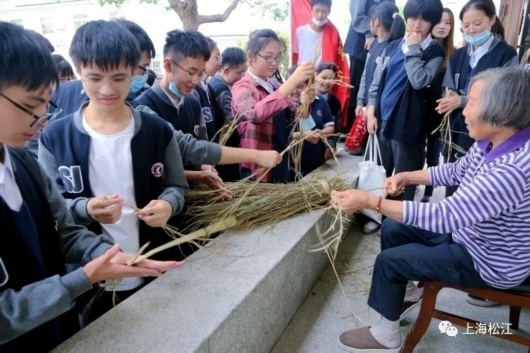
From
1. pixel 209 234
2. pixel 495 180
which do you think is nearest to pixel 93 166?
pixel 209 234

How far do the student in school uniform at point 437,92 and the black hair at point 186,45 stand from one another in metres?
1.55

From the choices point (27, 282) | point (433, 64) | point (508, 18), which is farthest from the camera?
point (508, 18)

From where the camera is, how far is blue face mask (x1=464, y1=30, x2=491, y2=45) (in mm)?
2221

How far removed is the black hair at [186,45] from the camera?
5.50 feet

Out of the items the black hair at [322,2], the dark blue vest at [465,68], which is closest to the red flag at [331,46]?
the black hair at [322,2]

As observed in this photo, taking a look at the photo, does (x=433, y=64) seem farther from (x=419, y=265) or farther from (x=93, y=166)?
(x=93, y=166)

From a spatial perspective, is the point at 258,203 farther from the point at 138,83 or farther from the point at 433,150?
the point at 433,150

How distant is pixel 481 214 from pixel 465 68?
1465mm

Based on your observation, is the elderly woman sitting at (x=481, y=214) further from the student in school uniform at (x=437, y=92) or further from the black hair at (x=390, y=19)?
the black hair at (x=390, y=19)

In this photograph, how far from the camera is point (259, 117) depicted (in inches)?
81.7

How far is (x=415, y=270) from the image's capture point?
1451 mm

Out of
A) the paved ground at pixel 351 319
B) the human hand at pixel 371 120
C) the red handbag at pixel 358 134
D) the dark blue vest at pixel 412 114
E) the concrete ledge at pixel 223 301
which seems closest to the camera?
the concrete ledge at pixel 223 301

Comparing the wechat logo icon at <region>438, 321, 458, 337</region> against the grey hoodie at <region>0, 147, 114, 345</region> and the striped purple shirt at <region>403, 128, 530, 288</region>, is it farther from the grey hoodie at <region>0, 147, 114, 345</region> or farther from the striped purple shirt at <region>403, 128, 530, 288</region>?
the grey hoodie at <region>0, 147, 114, 345</region>

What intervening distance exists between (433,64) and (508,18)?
202 cm
